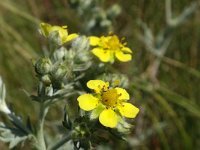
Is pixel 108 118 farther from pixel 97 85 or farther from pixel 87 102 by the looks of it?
pixel 97 85

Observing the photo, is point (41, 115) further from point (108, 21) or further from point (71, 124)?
point (108, 21)

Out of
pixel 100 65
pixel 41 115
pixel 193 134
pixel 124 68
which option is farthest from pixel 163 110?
pixel 41 115

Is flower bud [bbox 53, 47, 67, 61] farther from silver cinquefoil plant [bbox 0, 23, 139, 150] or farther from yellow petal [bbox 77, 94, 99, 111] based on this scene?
yellow petal [bbox 77, 94, 99, 111]

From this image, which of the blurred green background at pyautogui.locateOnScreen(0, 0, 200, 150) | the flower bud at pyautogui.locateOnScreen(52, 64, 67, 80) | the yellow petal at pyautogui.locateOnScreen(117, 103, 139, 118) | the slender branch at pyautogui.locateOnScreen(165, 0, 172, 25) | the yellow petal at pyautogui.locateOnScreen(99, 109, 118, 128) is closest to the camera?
the yellow petal at pyautogui.locateOnScreen(99, 109, 118, 128)

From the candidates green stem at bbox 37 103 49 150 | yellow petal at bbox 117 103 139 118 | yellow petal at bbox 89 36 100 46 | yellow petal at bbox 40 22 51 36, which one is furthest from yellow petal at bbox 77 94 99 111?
yellow petal at bbox 89 36 100 46

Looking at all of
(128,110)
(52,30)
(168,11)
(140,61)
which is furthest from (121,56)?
(168,11)
